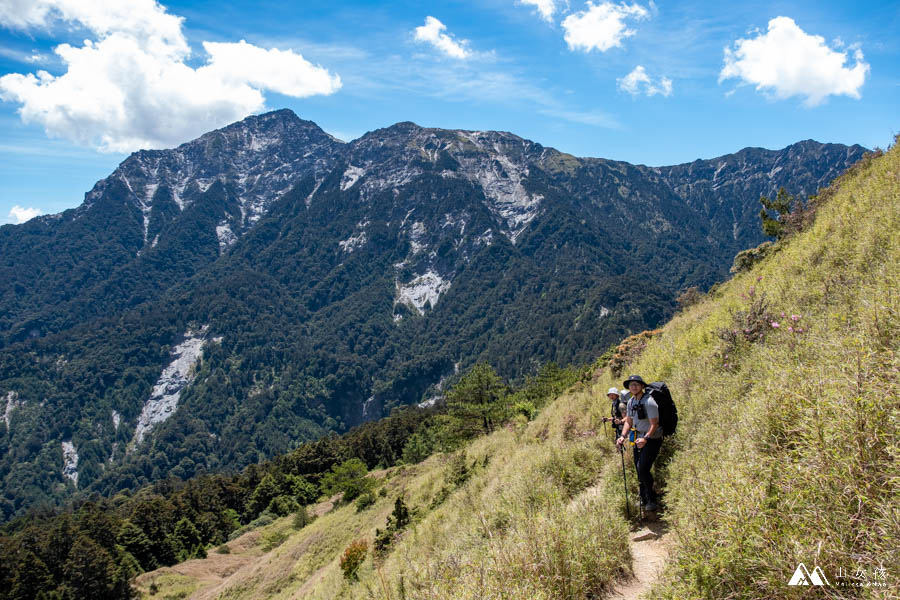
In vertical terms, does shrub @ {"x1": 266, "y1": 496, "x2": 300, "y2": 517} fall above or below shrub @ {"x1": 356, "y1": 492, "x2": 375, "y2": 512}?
below

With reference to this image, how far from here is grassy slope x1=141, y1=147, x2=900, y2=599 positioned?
300 cm

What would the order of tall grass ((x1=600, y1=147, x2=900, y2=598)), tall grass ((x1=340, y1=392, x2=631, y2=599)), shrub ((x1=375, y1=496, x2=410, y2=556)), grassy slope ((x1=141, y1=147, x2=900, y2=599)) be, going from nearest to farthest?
tall grass ((x1=600, y1=147, x2=900, y2=598)) → grassy slope ((x1=141, y1=147, x2=900, y2=599)) → tall grass ((x1=340, y1=392, x2=631, y2=599)) → shrub ((x1=375, y1=496, x2=410, y2=556))

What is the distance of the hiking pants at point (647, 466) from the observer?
589cm

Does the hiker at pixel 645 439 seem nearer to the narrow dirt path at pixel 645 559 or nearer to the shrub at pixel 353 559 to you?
the narrow dirt path at pixel 645 559

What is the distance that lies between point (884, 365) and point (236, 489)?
296ft

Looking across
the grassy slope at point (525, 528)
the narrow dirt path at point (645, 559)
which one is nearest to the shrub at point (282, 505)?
the grassy slope at point (525, 528)

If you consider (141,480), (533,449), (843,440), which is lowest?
(141,480)

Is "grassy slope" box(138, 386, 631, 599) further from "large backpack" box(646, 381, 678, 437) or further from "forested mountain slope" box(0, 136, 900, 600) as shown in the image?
"large backpack" box(646, 381, 678, 437)

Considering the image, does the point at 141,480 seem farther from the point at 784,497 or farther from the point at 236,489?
the point at 784,497

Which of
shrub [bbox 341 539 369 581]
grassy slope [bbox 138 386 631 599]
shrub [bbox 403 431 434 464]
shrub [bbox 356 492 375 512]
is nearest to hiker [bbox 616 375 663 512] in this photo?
grassy slope [bbox 138 386 631 599]

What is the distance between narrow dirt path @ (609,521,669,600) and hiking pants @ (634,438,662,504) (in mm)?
332

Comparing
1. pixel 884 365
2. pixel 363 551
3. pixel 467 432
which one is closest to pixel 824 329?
pixel 884 365

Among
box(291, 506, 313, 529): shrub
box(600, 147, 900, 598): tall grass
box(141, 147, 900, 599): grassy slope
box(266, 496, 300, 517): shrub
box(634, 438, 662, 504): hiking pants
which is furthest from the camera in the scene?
box(266, 496, 300, 517): shrub

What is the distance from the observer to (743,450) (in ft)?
13.6
